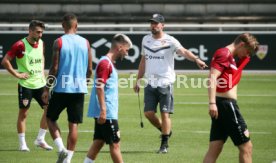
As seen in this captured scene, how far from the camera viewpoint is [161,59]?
1404 centimetres

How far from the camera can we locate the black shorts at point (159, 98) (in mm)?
13836

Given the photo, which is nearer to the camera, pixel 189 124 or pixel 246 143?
pixel 246 143

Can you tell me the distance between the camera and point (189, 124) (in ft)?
55.3

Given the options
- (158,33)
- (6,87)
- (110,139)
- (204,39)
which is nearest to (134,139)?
(158,33)

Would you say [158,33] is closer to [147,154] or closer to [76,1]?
[147,154]

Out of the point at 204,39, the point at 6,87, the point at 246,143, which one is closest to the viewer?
the point at 246,143

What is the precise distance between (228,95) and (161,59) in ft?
12.1

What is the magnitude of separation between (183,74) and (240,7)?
9007mm

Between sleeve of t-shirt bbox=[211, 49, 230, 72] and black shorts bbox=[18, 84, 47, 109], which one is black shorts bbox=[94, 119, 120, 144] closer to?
sleeve of t-shirt bbox=[211, 49, 230, 72]

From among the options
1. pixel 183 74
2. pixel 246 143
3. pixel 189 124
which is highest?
pixel 246 143

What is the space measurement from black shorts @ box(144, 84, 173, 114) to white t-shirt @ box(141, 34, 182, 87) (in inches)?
3.7

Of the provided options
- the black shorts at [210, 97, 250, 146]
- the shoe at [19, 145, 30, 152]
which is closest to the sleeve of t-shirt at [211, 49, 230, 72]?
the black shorts at [210, 97, 250, 146]

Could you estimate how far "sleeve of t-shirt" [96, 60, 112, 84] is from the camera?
1028cm

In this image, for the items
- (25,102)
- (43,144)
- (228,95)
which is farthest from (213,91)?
(25,102)
